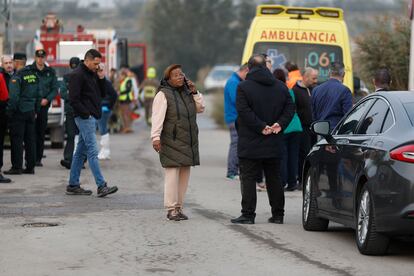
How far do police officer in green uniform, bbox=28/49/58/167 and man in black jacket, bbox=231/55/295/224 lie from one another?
6.92 m

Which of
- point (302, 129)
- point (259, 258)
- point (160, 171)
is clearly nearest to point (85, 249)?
point (259, 258)

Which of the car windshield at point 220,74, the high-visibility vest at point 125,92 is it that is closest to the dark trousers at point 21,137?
the high-visibility vest at point 125,92

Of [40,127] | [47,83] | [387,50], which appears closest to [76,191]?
[47,83]

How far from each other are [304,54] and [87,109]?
20.5ft

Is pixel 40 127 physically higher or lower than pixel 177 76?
lower

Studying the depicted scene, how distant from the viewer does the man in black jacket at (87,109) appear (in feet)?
50.2

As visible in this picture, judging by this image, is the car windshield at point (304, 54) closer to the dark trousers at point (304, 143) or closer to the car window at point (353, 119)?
the dark trousers at point (304, 143)

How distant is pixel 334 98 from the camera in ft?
49.5

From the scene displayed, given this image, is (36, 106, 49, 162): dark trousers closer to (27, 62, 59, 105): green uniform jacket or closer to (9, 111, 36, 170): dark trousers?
(27, 62, 59, 105): green uniform jacket

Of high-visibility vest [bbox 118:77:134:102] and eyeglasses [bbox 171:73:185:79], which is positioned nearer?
eyeglasses [bbox 171:73:185:79]

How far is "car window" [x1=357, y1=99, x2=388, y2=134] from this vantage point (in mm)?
10797

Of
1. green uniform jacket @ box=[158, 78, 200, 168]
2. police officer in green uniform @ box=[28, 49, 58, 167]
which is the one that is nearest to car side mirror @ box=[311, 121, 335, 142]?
green uniform jacket @ box=[158, 78, 200, 168]

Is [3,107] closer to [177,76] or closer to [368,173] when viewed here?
[177,76]

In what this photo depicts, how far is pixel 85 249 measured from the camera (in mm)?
10828
